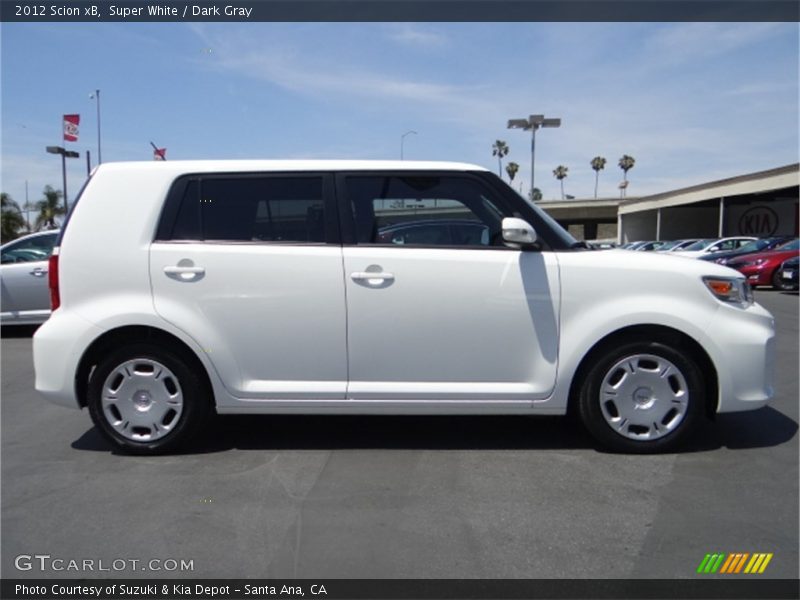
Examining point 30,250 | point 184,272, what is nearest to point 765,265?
point 30,250

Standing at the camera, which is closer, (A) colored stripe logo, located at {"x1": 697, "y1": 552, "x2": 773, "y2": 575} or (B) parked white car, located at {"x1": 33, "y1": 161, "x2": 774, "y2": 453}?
(A) colored stripe logo, located at {"x1": 697, "y1": 552, "x2": 773, "y2": 575}

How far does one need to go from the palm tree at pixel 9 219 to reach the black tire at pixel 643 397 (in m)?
48.2

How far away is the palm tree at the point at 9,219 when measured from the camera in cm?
4397

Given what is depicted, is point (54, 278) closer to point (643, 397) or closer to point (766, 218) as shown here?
point (643, 397)

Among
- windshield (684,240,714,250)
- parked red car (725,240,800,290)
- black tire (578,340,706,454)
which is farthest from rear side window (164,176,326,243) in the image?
windshield (684,240,714,250)

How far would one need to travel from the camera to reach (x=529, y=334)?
4012 millimetres

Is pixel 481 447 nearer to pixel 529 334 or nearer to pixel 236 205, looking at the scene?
pixel 529 334

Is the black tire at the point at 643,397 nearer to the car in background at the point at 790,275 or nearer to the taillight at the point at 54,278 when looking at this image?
the taillight at the point at 54,278

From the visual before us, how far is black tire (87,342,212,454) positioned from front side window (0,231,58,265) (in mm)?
5961

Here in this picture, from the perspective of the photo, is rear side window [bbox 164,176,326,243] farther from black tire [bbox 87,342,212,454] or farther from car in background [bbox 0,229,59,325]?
car in background [bbox 0,229,59,325]

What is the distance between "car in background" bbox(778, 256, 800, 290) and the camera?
14.7 meters

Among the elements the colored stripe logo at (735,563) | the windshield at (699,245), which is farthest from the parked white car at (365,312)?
the windshield at (699,245)

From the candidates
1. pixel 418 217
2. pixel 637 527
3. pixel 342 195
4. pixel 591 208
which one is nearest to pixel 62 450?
pixel 342 195

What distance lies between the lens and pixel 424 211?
419 cm
